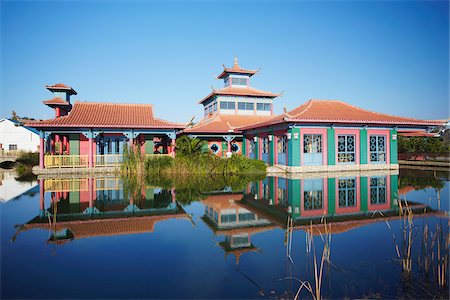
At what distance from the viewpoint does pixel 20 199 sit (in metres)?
10.2

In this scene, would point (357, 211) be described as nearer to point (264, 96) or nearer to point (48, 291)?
point (48, 291)

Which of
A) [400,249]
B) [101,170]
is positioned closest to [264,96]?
[101,170]

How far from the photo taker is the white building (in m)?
39.1

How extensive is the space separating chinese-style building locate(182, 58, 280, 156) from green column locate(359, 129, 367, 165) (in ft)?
27.6

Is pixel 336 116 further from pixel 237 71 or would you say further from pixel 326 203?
pixel 237 71

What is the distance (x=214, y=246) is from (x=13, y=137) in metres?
43.2

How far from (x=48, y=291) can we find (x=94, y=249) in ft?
5.05

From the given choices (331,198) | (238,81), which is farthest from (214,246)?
(238,81)

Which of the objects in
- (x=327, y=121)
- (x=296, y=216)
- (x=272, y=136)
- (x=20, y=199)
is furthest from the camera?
(x=272, y=136)

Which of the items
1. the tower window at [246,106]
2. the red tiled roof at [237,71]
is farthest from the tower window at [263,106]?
the red tiled roof at [237,71]

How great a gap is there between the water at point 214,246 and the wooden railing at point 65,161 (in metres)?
9.02

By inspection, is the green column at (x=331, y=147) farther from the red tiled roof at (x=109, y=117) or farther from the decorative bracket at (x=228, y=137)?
the red tiled roof at (x=109, y=117)

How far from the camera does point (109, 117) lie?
66.7 ft

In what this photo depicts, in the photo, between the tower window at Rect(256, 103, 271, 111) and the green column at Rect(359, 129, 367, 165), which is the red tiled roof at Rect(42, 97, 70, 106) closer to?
the tower window at Rect(256, 103, 271, 111)
